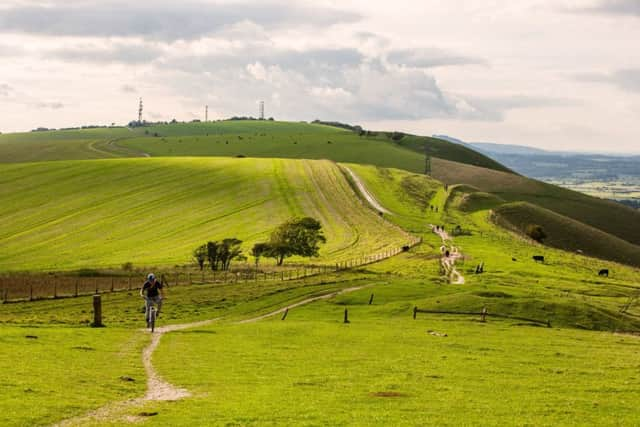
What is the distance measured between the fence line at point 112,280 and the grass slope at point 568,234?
66.2 metres

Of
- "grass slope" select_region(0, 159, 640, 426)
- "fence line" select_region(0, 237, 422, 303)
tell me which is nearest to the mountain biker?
"grass slope" select_region(0, 159, 640, 426)

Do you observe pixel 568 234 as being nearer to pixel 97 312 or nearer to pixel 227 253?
pixel 227 253

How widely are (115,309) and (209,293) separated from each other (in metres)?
11.9

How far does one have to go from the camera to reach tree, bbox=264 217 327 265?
10156 centimetres

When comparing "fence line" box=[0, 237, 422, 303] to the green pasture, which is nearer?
the green pasture

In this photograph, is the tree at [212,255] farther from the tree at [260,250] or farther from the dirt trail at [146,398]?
the dirt trail at [146,398]

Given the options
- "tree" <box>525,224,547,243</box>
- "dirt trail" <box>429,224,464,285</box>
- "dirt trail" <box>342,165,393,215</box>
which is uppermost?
"dirt trail" <box>342,165,393,215</box>

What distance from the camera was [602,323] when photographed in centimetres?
5834

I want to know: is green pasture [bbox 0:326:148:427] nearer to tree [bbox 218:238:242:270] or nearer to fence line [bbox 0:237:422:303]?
fence line [bbox 0:237:422:303]

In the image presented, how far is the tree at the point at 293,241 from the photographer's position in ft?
333

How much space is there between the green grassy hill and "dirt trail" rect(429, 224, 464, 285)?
26.4 ft

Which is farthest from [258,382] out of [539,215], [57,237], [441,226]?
[539,215]

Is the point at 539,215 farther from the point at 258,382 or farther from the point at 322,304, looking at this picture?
the point at 258,382

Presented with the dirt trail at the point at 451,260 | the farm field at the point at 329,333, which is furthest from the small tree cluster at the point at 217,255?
the dirt trail at the point at 451,260
